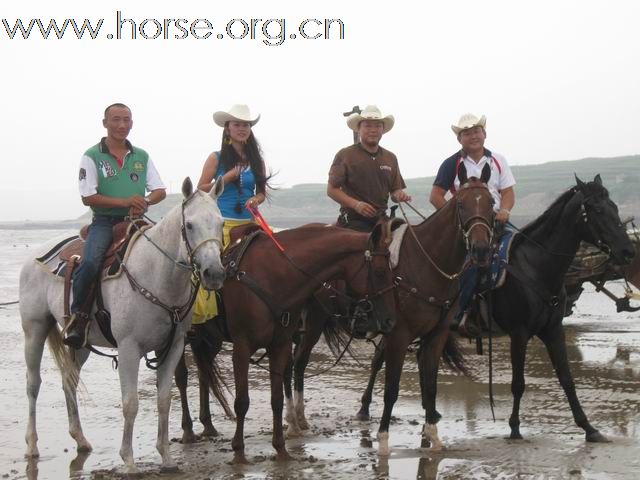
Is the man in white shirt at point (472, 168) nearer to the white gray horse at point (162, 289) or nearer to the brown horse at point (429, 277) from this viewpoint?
the brown horse at point (429, 277)

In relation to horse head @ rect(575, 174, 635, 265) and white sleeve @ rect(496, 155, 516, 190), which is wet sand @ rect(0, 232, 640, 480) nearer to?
horse head @ rect(575, 174, 635, 265)

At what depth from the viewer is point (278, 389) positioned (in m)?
7.96

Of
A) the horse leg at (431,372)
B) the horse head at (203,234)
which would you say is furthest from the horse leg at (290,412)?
the horse head at (203,234)

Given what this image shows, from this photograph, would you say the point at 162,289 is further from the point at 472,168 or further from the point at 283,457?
the point at 472,168

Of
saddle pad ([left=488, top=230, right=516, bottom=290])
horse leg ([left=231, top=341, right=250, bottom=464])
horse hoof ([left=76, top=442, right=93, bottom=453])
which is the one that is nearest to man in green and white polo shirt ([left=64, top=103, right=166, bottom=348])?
horse hoof ([left=76, top=442, right=93, bottom=453])

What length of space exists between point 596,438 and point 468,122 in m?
3.46

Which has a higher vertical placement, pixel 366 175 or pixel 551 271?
pixel 366 175

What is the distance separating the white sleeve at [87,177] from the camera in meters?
7.87

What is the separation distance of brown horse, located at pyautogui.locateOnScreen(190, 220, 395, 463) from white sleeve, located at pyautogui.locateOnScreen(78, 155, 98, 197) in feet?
4.78

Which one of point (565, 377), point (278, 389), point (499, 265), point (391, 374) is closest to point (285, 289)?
point (278, 389)

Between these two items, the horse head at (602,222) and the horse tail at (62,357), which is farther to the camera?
the horse head at (602,222)

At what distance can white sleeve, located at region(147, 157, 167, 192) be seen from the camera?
839 centimetres

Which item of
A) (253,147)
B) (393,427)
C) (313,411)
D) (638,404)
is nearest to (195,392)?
(313,411)

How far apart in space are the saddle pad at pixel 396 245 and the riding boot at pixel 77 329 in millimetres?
2763
